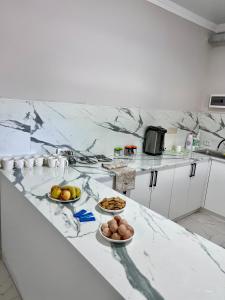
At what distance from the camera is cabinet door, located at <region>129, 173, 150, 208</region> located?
7.75 feet

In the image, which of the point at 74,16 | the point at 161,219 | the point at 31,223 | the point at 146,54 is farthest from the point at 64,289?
the point at 146,54

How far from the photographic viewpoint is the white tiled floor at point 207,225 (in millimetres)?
2771

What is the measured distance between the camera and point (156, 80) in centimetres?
307

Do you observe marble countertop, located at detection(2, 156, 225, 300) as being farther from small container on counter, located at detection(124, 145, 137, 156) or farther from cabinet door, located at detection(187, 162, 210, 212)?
cabinet door, located at detection(187, 162, 210, 212)

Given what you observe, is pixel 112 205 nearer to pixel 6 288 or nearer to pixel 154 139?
pixel 6 288

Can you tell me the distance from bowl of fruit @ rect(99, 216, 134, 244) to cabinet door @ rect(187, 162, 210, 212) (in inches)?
84.5

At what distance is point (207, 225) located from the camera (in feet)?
9.95

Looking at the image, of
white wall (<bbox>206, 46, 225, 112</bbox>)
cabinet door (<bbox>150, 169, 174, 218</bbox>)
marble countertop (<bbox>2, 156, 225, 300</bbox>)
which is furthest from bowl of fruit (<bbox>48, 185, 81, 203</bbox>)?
white wall (<bbox>206, 46, 225, 112</bbox>)

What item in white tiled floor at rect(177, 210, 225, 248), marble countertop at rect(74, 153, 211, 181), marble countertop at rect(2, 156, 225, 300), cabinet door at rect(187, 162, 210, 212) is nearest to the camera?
marble countertop at rect(2, 156, 225, 300)

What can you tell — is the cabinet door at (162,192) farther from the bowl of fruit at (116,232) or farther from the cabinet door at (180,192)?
the bowl of fruit at (116,232)

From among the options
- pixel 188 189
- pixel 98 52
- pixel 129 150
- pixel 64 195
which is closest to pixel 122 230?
pixel 64 195

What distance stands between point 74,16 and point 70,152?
1288 millimetres

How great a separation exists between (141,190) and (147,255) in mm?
1397

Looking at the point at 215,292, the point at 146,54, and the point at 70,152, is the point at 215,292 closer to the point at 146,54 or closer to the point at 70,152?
the point at 70,152
